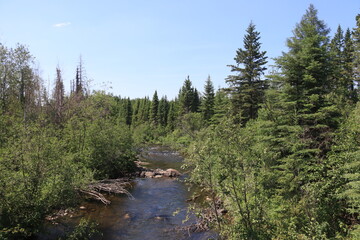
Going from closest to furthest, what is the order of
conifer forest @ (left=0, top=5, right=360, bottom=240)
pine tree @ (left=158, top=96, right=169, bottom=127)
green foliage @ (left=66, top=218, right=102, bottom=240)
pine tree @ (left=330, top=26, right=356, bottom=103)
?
conifer forest @ (left=0, top=5, right=360, bottom=240) < green foliage @ (left=66, top=218, right=102, bottom=240) < pine tree @ (left=330, top=26, right=356, bottom=103) < pine tree @ (left=158, top=96, right=169, bottom=127)

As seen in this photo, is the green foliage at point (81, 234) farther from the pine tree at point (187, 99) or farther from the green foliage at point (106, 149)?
the pine tree at point (187, 99)

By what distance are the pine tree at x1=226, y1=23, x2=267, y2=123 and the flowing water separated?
1249 centimetres

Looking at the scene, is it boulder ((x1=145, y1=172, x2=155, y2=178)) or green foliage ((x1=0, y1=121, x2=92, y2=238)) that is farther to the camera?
boulder ((x1=145, y1=172, x2=155, y2=178))

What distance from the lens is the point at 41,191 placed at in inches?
357

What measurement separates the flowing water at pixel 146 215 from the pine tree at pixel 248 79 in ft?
41.0

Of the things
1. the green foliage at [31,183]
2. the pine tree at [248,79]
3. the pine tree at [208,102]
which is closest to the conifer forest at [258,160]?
the green foliage at [31,183]

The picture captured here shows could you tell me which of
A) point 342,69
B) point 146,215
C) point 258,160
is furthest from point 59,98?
point 342,69

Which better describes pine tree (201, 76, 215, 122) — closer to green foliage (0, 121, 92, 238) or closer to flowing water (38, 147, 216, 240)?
flowing water (38, 147, 216, 240)

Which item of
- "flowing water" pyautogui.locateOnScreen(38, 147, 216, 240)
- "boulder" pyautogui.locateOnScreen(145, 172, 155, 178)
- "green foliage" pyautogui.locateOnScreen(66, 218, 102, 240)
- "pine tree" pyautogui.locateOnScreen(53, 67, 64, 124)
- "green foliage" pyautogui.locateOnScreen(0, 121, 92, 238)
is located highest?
"pine tree" pyautogui.locateOnScreen(53, 67, 64, 124)

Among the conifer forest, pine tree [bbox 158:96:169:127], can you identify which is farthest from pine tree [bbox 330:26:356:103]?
pine tree [bbox 158:96:169:127]

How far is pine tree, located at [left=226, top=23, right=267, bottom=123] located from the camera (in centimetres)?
2595

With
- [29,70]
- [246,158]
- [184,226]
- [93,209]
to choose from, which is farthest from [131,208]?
[29,70]

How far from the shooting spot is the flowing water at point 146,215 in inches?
428

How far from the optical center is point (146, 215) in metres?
13.2
